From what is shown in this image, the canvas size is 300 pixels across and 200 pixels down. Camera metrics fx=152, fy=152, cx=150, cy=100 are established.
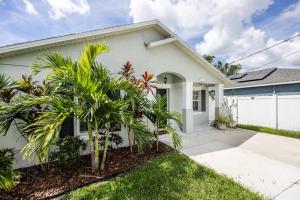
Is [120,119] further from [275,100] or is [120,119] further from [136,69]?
[275,100]

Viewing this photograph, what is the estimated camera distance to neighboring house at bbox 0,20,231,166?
5.15 m

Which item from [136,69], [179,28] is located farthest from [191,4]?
[136,69]

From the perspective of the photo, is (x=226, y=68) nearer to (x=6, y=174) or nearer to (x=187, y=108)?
(x=187, y=108)

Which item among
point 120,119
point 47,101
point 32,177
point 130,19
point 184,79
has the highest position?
point 130,19

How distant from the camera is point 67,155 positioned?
457cm

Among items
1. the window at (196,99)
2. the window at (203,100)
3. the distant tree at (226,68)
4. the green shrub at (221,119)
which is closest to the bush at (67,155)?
the green shrub at (221,119)

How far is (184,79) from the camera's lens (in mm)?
9234

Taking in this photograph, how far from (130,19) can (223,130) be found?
8929mm

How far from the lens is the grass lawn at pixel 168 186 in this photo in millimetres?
3457

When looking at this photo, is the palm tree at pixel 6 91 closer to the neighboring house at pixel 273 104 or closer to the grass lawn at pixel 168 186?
the grass lawn at pixel 168 186

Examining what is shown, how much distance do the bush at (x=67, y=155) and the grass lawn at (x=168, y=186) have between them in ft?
3.71

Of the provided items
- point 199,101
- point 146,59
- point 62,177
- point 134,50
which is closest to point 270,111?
point 199,101

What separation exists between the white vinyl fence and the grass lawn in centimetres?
891

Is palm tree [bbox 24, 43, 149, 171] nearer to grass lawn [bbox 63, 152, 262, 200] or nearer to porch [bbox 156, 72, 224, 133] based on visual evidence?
grass lawn [bbox 63, 152, 262, 200]
